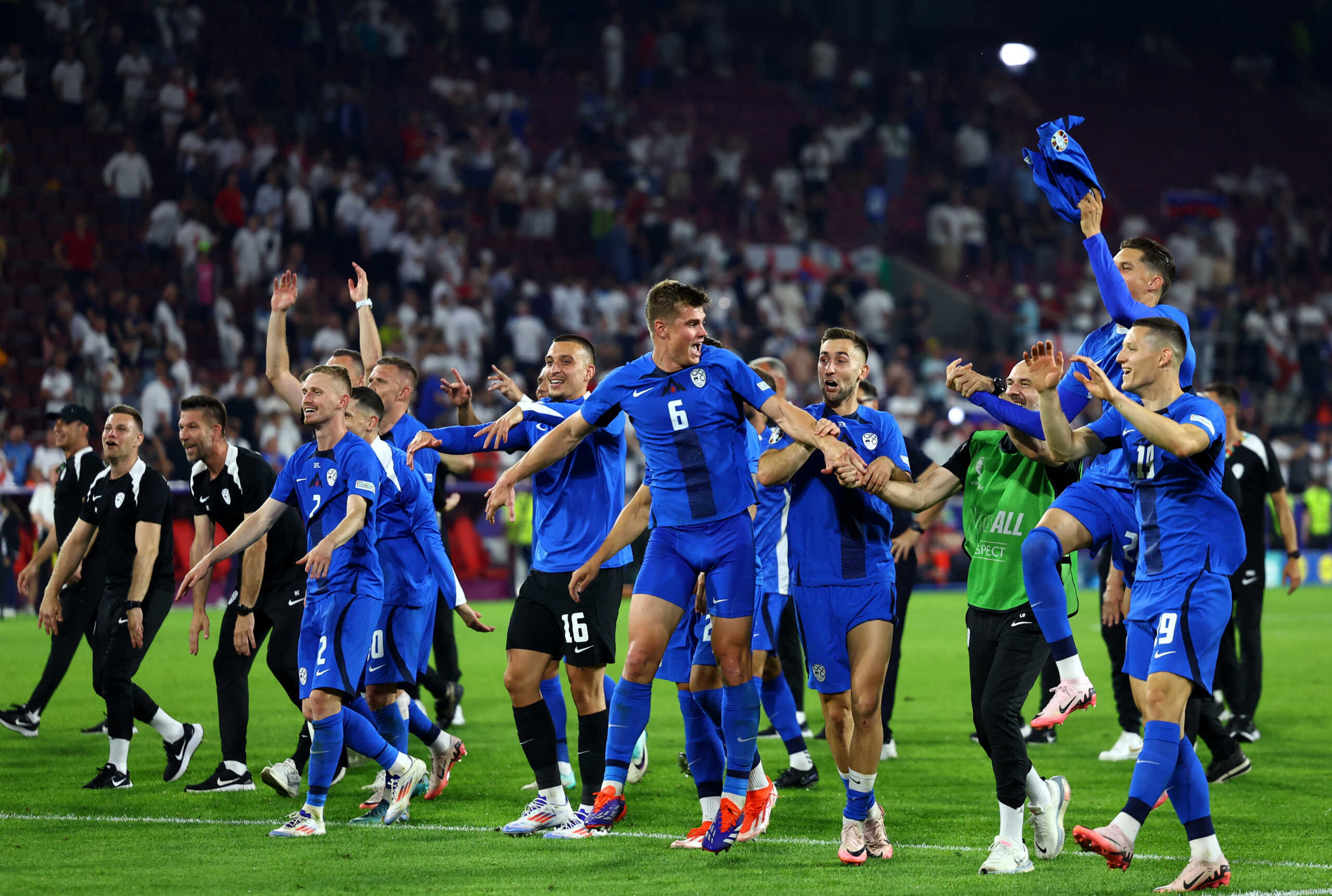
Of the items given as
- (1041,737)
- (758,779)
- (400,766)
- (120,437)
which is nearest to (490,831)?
(400,766)

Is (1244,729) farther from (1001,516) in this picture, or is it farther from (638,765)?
(1001,516)

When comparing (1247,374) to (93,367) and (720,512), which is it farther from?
(720,512)

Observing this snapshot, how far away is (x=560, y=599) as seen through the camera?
7.71 m

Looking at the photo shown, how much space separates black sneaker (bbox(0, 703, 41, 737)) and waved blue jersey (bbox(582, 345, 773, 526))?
5.94 meters

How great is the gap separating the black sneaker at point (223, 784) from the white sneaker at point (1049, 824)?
4475mm

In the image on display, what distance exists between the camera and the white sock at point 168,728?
29.9 feet

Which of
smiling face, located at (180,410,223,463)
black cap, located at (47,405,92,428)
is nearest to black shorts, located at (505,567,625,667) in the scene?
smiling face, located at (180,410,223,463)

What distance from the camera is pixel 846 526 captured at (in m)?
7.11

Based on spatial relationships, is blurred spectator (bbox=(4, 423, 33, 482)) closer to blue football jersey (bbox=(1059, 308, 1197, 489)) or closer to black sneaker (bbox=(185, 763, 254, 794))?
black sneaker (bbox=(185, 763, 254, 794))

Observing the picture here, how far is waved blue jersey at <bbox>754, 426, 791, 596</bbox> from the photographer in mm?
9070

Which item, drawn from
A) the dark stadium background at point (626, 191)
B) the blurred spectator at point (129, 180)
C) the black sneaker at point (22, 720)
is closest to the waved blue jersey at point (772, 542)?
the black sneaker at point (22, 720)

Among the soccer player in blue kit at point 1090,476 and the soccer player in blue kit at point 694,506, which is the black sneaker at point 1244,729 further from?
the soccer player in blue kit at point 694,506

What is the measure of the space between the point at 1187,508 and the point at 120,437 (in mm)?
6258

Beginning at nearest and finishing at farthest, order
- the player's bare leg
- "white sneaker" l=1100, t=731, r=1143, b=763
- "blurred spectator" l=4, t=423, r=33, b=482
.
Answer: the player's bare leg → "white sneaker" l=1100, t=731, r=1143, b=763 → "blurred spectator" l=4, t=423, r=33, b=482
